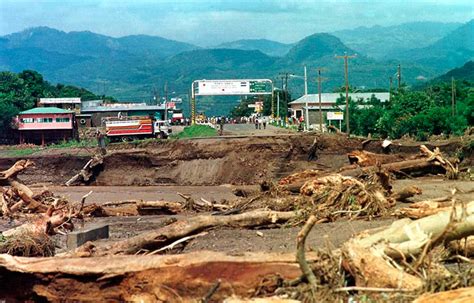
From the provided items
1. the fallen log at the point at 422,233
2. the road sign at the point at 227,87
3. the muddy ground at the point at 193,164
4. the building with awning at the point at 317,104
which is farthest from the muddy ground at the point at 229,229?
the road sign at the point at 227,87

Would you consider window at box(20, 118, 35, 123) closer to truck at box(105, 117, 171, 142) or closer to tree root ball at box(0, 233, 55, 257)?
truck at box(105, 117, 171, 142)

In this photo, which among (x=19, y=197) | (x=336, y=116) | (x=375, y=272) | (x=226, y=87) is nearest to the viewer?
(x=375, y=272)

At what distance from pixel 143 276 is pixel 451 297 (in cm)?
403

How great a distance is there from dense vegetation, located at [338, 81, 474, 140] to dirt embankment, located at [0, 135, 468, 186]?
9126mm

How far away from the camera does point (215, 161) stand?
40.9m

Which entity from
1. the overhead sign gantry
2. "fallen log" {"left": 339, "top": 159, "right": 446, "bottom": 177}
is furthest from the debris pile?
the overhead sign gantry

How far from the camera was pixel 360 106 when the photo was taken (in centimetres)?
7038

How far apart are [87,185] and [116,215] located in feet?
53.1

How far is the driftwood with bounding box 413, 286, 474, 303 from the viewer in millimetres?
7338

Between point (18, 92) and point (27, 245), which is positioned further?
point (18, 92)

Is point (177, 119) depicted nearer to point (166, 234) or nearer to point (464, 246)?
point (166, 234)

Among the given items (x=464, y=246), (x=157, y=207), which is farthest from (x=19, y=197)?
(x=464, y=246)

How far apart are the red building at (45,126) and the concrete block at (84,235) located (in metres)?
49.8

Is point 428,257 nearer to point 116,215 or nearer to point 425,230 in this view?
point 425,230
